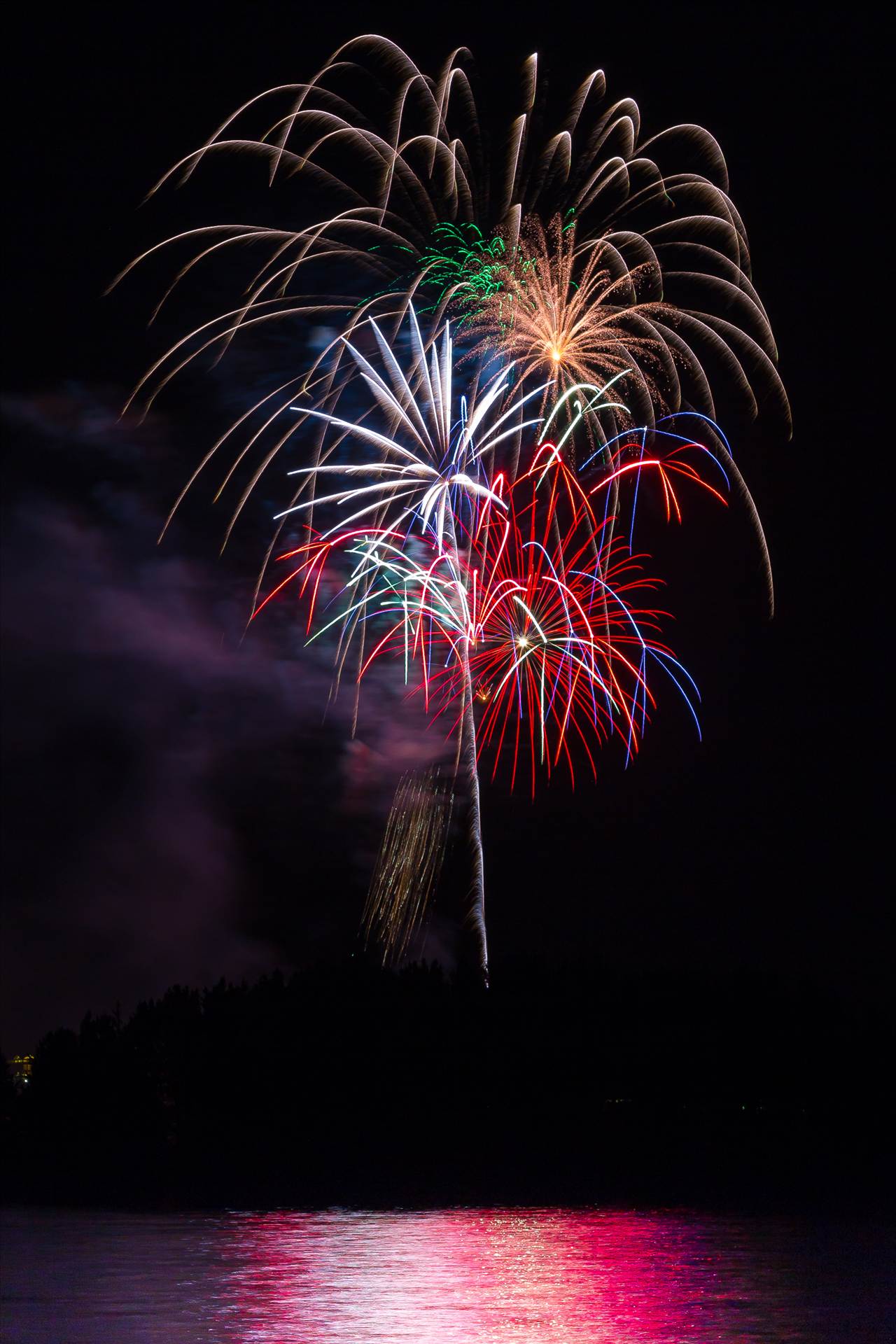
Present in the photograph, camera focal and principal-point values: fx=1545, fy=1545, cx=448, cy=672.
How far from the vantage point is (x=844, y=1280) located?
12641mm

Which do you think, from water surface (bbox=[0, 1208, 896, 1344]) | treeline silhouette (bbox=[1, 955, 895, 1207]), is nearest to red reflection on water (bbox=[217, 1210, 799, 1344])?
water surface (bbox=[0, 1208, 896, 1344])

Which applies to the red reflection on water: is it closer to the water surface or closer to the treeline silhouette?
the water surface

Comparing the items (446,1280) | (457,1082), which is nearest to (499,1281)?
(446,1280)

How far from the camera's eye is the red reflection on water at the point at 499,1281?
10.5 m

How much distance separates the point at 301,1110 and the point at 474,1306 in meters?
15.7

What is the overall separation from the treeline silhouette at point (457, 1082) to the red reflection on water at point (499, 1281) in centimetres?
685

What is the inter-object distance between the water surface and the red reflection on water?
3cm

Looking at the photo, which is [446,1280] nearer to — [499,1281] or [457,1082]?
[499,1281]

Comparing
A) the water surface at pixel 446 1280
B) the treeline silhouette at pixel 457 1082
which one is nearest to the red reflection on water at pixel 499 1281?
the water surface at pixel 446 1280

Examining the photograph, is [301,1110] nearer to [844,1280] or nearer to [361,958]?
[361,958]

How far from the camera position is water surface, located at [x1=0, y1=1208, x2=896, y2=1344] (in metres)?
10.5

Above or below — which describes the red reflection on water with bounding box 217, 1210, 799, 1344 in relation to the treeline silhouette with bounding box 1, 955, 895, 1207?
below

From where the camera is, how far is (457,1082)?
26.7m

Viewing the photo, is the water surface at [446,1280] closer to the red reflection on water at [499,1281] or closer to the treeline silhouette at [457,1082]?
the red reflection on water at [499,1281]
